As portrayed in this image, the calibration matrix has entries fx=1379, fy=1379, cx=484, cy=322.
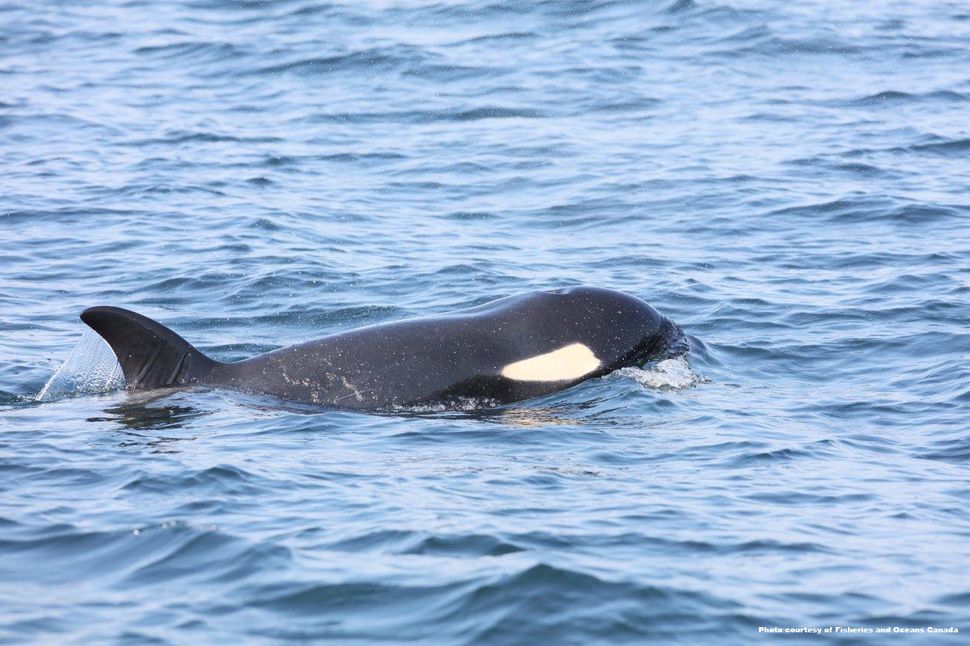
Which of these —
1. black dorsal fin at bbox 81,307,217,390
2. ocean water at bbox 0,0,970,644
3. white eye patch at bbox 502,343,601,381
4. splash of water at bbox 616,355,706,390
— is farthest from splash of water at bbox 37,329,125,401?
splash of water at bbox 616,355,706,390

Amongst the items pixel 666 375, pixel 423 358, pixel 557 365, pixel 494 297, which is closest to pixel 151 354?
pixel 423 358

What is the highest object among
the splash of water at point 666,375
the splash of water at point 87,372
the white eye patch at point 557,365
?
the splash of water at point 87,372

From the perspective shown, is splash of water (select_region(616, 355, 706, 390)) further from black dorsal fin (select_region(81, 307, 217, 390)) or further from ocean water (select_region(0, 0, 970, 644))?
black dorsal fin (select_region(81, 307, 217, 390))

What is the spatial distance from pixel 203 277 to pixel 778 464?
29.7ft

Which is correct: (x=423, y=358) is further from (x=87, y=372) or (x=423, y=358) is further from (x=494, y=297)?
(x=494, y=297)

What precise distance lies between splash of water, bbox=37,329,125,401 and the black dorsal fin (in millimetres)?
529

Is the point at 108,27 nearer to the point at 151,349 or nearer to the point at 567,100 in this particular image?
the point at 567,100

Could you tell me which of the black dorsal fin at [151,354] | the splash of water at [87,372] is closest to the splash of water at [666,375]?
the black dorsal fin at [151,354]

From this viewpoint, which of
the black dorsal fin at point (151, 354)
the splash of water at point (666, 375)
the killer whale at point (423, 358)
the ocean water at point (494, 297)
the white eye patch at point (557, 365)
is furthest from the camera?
the splash of water at point (666, 375)

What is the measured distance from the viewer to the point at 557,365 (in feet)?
38.5

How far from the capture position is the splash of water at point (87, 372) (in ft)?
39.8

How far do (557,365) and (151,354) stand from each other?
3.40 meters

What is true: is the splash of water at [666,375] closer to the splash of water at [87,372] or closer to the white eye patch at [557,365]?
the white eye patch at [557,365]

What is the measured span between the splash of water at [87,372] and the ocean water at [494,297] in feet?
0.14
